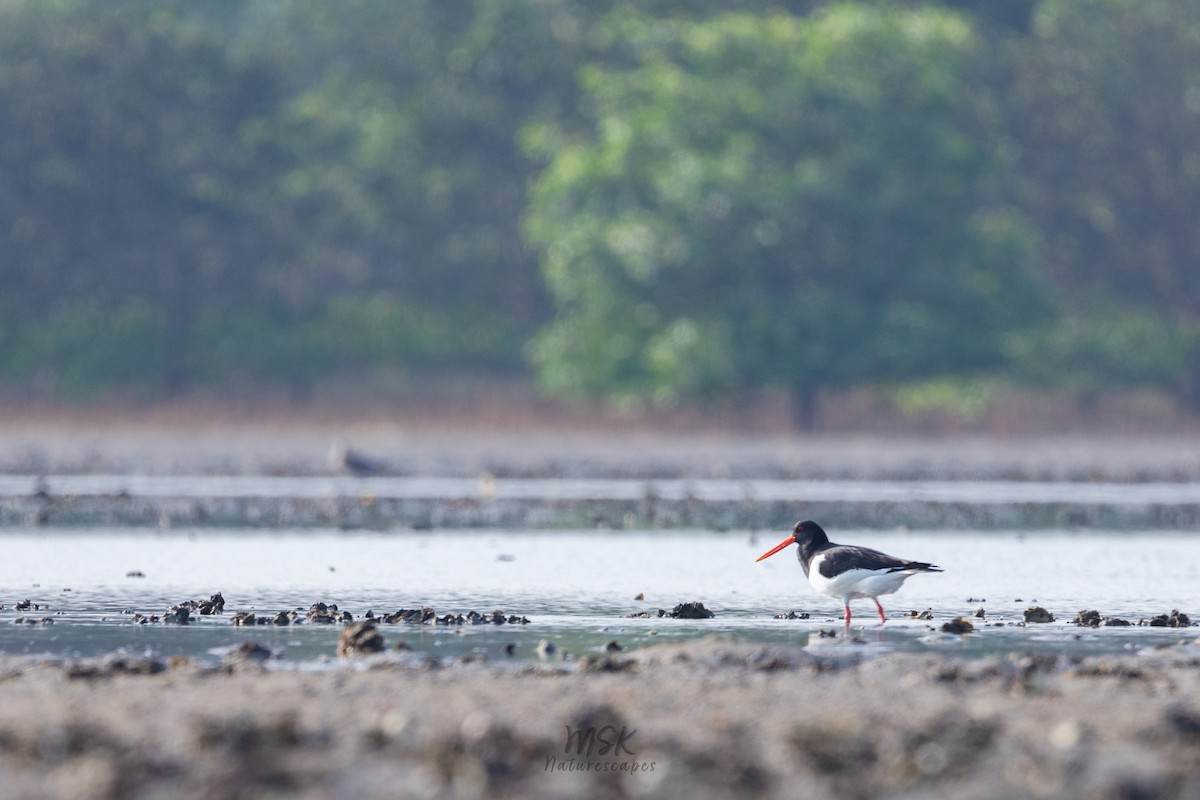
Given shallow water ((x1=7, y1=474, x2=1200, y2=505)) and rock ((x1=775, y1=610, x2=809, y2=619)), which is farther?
shallow water ((x1=7, y1=474, x2=1200, y2=505))

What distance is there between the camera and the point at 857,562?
1438cm

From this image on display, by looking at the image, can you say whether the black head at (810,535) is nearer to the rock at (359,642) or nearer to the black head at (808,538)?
the black head at (808,538)

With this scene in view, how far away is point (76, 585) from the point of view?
17391 mm

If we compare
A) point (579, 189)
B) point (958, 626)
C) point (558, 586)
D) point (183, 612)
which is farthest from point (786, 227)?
point (183, 612)

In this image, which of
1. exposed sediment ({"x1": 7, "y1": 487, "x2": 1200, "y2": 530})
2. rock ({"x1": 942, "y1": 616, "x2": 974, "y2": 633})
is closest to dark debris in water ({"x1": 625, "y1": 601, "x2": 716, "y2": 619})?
rock ({"x1": 942, "y1": 616, "x2": 974, "y2": 633})

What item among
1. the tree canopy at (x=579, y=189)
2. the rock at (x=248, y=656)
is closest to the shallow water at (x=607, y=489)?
the tree canopy at (x=579, y=189)

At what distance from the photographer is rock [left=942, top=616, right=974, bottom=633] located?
46.4 feet

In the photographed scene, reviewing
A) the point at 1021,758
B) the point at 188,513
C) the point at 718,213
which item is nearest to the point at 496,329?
the point at 718,213

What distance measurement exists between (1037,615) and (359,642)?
4954mm

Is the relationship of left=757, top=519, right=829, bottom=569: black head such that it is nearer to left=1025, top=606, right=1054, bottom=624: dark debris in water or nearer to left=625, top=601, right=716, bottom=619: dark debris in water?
left=625, top=601, right=716, bottom=619: dark debris in water

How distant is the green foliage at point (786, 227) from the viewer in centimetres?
4997

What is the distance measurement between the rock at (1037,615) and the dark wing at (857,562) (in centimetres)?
89

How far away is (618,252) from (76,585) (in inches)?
1339

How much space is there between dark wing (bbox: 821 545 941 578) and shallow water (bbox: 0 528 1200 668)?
400 millimetres
